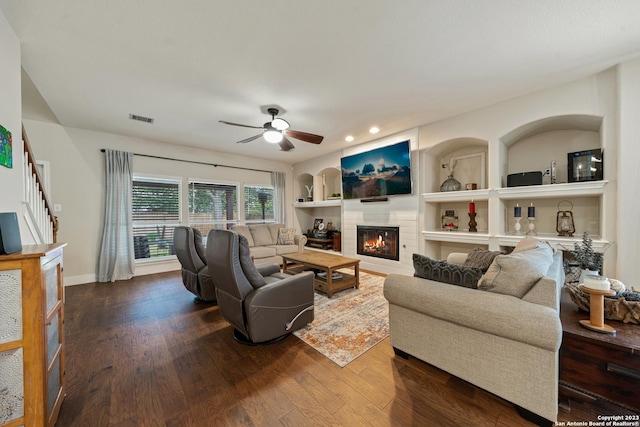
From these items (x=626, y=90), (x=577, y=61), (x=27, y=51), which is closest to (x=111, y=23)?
(x=27, y=51)

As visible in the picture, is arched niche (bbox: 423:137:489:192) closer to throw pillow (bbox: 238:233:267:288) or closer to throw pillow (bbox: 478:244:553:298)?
throw pillow (bbox: 478:244:553:298)

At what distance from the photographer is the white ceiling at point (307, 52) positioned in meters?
1.77

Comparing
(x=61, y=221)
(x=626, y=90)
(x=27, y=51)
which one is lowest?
(x=61, y=221)

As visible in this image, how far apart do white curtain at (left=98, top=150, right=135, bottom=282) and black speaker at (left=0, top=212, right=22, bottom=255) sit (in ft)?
12.4

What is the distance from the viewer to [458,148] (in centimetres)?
436

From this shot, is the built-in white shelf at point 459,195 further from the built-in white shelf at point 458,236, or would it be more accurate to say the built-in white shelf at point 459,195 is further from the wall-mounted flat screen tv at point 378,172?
the built-in white shelf at point 458,236

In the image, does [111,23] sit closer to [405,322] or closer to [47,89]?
[47,89]

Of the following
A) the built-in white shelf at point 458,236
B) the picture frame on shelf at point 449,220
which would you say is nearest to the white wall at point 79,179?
the built-in white shelf at point 458,236

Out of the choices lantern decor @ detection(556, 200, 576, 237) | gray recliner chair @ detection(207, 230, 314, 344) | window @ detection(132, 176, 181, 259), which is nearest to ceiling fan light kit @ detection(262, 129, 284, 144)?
gray recliner chair @ detection(207, 230, 314, 344)

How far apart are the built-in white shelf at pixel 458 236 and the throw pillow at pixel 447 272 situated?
86.3 inches

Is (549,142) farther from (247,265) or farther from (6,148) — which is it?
(6,148)

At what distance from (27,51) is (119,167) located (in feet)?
8.50

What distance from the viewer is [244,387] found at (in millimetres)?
1700

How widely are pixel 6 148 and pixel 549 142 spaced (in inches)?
229
